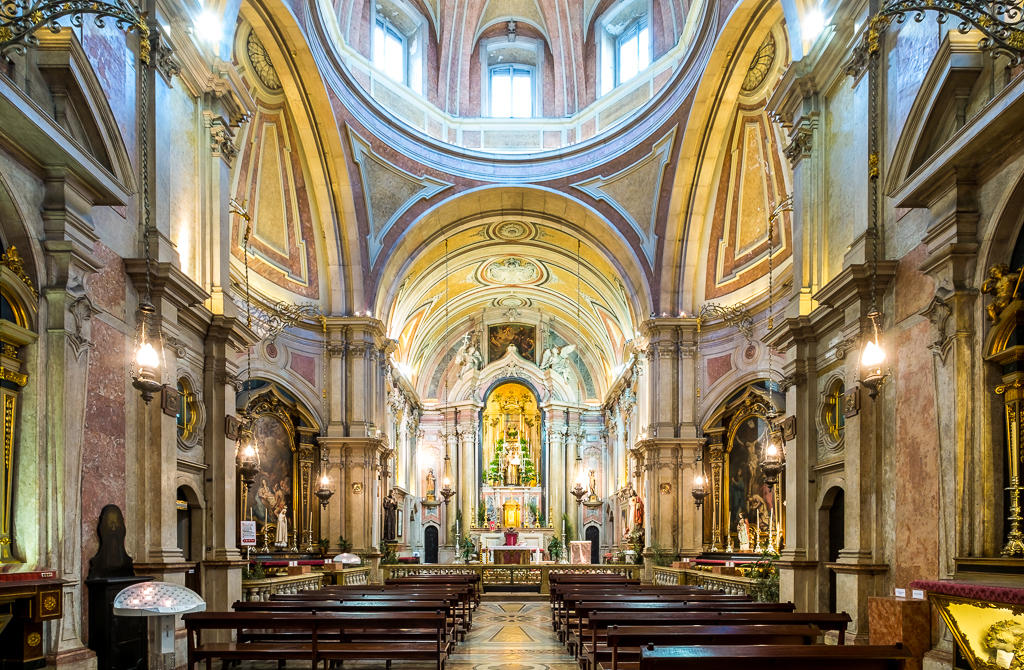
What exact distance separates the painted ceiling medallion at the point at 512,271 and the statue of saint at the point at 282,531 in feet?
45.5

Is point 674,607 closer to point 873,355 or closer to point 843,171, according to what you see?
point 873,355

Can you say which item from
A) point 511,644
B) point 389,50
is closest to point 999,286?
point 511,644

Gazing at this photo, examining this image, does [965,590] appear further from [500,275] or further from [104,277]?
[500,275]

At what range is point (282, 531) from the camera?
21.7 metres

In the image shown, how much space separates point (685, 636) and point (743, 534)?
15.0m

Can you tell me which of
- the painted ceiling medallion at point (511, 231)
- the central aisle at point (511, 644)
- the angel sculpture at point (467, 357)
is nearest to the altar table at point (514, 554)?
the painted ceiling medallion at point (511, 231)

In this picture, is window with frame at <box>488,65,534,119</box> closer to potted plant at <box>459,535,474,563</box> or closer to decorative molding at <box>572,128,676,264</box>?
decorative molding at <box>572,128,676,264</box>

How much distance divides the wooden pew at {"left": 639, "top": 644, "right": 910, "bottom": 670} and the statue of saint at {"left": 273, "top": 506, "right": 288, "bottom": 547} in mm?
16722

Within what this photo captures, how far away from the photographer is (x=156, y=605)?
777cm

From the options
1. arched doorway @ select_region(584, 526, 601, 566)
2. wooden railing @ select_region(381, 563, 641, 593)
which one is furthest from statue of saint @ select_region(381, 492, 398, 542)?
arched doorway @ select_region(584, 526, 601, 566)

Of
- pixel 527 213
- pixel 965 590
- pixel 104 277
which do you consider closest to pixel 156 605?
pixel 104 277

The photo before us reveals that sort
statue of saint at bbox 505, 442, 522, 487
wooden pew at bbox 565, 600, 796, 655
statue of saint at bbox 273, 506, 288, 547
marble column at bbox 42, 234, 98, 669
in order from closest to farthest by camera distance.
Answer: marble column at bbox 42, 234, 98, 669, wooden pew at bbox 565, 600, 796, 655, statue of saint at bbox 273, 506, 288, 547, statue of saint at bbox 505, 442, 522, 487

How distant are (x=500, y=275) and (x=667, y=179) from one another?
40.7 ft

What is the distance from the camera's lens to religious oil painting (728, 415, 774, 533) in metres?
20.9
